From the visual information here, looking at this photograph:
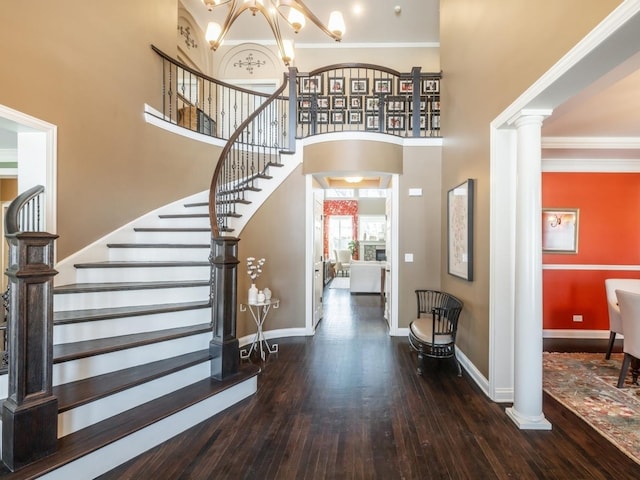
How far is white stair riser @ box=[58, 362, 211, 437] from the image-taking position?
6.42 feet

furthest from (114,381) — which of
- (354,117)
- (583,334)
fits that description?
(354,117)

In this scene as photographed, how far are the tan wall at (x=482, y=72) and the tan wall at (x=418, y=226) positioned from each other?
222mm

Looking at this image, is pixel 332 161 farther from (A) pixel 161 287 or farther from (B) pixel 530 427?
(B) pixel 530 427

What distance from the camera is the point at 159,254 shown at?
3.67m

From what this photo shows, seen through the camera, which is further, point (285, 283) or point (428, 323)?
point (285, 283)

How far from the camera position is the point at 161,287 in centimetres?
303

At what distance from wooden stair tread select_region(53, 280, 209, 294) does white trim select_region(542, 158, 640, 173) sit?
5.01m

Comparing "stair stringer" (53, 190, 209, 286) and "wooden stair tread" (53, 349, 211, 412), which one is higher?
"stair stringer" (53, 190, 209, 286)

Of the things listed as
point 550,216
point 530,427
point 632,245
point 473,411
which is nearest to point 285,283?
point 473,411

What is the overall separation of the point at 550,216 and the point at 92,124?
6.02 meters

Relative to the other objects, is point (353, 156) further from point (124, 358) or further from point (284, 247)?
point (124, 358)

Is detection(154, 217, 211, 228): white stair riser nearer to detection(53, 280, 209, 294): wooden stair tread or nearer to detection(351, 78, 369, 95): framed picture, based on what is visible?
detection(53, 280, 209, 294): wooden stair tread

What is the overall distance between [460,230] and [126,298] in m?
Answer: 3.52

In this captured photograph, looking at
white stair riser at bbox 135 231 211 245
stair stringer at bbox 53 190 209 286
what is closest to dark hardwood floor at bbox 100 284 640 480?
white stair riser at bbox 135 231 211 245
